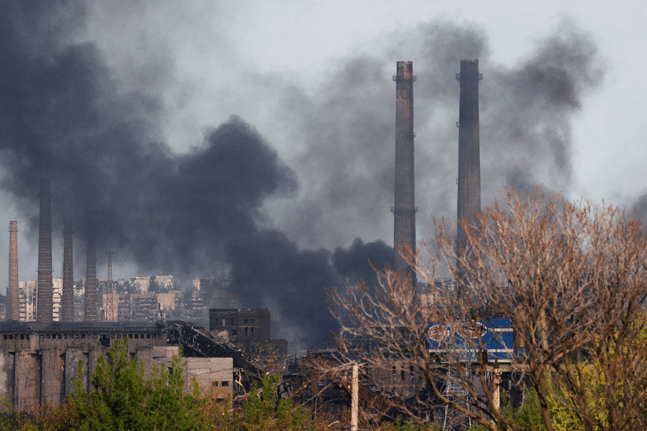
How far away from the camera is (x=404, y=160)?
433ft

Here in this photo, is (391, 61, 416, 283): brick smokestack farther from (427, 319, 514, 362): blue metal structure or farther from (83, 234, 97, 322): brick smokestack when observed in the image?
(427, 319, 514, 362): blue metal structure

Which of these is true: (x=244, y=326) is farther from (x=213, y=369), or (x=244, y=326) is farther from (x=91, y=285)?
(x=91, y=285)

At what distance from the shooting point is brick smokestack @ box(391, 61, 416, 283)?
131375 millimetres

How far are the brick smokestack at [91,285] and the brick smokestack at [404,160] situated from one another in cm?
4826

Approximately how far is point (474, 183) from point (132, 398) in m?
113

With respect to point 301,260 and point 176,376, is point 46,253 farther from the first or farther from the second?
point 176,376

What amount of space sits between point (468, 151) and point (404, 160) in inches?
377

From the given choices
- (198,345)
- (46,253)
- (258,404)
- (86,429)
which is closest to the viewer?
(86,429)

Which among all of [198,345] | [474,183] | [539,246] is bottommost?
[198,345]

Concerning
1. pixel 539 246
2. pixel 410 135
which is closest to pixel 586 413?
pixel 539 246

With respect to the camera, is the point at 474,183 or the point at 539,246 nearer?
the point at 539,246

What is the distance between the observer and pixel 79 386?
21.3 metres

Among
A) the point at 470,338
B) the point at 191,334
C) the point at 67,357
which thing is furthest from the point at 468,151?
the point at 470,338

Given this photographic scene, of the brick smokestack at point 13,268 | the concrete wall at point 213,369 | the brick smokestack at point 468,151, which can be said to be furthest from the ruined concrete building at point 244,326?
the brick smokestack at point 13,268
